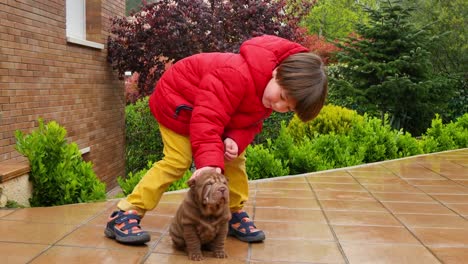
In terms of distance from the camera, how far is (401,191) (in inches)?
197

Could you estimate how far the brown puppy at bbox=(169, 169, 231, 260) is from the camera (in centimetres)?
252

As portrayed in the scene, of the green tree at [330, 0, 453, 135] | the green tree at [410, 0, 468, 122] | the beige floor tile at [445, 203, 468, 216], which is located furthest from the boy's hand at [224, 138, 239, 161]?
the green tree at [410, 0, 468, 122]

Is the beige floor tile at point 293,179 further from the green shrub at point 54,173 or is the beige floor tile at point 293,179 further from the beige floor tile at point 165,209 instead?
the green shrub at point 54,173

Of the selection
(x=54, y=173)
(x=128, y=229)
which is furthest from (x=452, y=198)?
(x=54, y=173)

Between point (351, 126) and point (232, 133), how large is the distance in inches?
215

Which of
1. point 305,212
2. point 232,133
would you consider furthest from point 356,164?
point 232,133

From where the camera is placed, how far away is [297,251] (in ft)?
10.1

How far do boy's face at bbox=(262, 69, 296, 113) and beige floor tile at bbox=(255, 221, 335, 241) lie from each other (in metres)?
1.07

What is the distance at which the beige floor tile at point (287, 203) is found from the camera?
427cm

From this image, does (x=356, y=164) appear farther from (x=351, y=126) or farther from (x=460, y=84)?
(x=460, y=84)

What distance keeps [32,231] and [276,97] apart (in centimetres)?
185

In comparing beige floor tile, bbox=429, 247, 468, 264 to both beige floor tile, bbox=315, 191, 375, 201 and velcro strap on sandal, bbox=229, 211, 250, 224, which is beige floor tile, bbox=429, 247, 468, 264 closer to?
velcro strap on sandal, bbox=229, 211, 250, 224

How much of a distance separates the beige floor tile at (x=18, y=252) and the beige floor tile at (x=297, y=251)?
1256 millimetres

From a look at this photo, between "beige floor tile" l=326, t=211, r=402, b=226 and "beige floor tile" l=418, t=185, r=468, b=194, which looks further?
"beige floor tile" l=418, t=185, r=468, b=194
